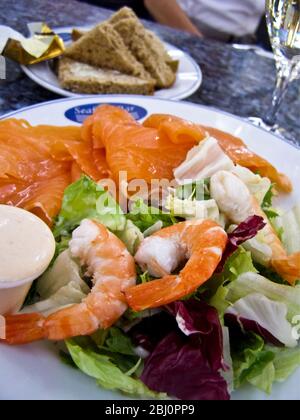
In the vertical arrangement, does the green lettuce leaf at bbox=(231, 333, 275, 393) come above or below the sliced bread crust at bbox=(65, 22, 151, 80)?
below

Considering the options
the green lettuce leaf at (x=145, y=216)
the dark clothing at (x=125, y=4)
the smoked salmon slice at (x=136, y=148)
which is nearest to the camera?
the green lettuce leaf at (x=145, y=216)

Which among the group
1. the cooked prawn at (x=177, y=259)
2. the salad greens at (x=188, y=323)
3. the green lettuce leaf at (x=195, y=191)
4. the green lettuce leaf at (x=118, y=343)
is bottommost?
the green lettuce leaf at (x=118, y=343)

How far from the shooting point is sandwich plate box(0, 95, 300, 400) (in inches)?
35.3

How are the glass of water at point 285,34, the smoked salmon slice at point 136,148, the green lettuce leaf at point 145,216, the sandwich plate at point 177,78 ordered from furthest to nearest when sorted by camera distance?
1. the sandwich plate at point 177,78
2. the glass of water at point 285,34
3. the smoked salmon slice at point 136,148
4. the green lettuce leaf at point 145,216

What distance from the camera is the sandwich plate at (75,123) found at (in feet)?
2.94

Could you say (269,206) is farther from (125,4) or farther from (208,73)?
(125,4)

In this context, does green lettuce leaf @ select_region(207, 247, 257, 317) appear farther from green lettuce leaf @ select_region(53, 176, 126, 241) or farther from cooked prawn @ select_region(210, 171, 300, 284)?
green lettuce leaf @ select_region(53, 176, 126, 241)

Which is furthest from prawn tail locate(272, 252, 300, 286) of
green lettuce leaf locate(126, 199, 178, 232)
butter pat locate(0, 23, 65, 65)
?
butter pat locate(0, 23, 65, 65)

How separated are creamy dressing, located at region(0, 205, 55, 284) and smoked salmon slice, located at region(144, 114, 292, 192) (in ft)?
1.75

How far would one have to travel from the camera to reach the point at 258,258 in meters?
1.19

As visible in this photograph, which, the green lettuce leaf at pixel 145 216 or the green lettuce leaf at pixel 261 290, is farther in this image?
the green lettuce leaf at pixel 145 216

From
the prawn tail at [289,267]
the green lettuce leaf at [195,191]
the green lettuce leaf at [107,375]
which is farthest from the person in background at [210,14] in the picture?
the green lettuce leaf at [107,375]

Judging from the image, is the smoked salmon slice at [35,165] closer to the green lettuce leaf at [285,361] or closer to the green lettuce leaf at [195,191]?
the green lettuce leaf at [195,191]

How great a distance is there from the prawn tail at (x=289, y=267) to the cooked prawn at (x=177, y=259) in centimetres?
18
